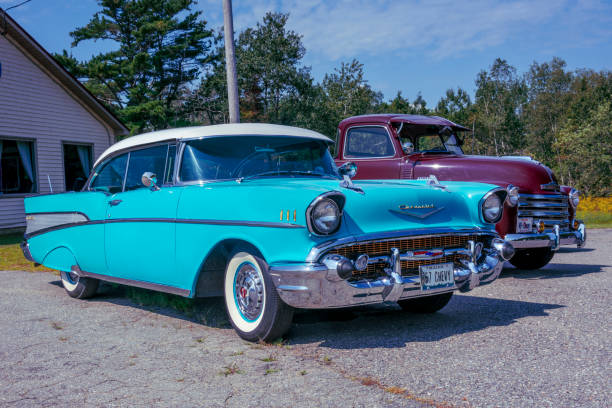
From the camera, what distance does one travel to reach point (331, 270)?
142 inches

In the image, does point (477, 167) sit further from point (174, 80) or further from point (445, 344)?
point (174, 80)

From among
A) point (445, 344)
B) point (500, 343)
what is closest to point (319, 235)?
point (445, 344)

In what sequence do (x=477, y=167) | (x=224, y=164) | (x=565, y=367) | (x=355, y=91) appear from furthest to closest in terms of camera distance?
(x=355, y=91), (x=477, y=167), (x=224, y=164), (x=565, y=367)

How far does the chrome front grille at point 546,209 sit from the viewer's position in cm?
694

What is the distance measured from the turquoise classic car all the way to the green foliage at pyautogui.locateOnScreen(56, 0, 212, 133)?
27.6 meters

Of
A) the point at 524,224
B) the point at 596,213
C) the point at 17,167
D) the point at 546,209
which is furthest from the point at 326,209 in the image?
the point at 596,213

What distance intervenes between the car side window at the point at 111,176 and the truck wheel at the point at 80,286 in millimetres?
981

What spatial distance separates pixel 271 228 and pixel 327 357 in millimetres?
917

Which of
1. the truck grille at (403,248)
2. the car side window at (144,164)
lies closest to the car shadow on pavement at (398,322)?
the truck grille at (403,248)

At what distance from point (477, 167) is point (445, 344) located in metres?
3.89

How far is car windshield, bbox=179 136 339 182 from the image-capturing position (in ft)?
15.6

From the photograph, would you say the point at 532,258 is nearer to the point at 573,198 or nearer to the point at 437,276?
the point at 573,198

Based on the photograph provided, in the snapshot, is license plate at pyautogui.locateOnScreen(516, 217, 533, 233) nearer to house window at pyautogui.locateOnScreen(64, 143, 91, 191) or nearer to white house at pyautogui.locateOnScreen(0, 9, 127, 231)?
white house at pyautogui.locateOnScreen(0, 9, 127, 231)

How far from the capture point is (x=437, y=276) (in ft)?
13.4
